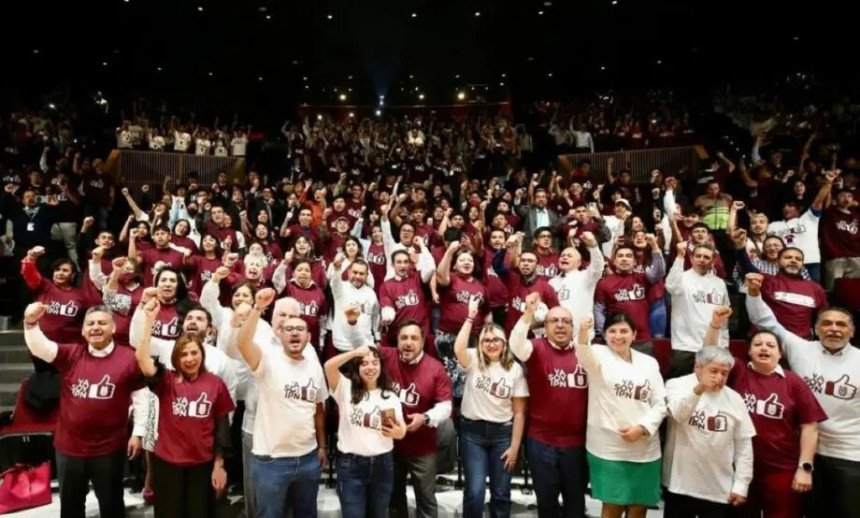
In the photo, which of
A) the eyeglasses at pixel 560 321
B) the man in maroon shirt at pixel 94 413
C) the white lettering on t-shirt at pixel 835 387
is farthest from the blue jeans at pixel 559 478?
the man in maroon shirt at pixel 94 413

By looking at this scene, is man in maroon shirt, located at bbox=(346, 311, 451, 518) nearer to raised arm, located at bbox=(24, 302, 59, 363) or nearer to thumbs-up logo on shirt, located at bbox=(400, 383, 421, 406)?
thumbs-up logo on shirt, located at bbox=(400, 383, 421, 406)

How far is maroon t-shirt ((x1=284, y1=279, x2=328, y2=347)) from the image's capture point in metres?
5.59

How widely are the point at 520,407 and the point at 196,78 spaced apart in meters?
17.9

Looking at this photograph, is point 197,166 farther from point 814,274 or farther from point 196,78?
point 814,274

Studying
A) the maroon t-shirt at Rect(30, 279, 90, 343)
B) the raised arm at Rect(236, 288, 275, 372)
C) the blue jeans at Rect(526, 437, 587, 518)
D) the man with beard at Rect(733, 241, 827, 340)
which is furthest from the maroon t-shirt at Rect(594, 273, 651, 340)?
the maroon t-shirt at Rect(30, 279, 90, 343)

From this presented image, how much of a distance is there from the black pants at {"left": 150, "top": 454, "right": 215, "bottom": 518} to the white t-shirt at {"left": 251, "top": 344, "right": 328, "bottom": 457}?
1.21 feet

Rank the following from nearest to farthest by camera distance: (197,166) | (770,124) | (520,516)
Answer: (520,516) → (770,124) → (197,166)

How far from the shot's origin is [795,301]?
5055mm

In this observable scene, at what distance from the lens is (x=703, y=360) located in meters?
3.63

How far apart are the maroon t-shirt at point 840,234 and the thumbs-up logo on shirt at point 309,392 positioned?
615 centimetres

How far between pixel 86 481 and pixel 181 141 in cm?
1051

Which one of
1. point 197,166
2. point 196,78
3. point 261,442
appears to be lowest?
point 261,442

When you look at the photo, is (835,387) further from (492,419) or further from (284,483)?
→ (284,483)

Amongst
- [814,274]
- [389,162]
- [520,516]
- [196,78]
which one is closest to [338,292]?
[520,516]
